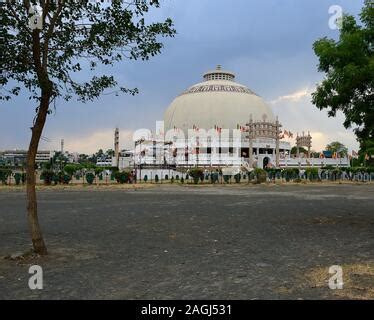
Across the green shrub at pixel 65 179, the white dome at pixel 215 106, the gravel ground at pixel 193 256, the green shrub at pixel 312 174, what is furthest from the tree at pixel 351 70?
the white dome at pixel 215 106

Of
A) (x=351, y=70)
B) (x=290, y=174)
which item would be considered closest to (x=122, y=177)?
(x=290, y=174)

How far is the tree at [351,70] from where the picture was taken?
1236 cm

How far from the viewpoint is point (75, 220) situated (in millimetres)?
15352

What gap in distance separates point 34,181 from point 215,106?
290 ft

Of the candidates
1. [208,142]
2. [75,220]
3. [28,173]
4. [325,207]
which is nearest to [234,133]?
[208,142]

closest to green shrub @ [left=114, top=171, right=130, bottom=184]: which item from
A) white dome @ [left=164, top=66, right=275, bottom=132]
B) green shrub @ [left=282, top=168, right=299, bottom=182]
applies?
green shrub @ [left=282, top=168, right=299, bottom=182]

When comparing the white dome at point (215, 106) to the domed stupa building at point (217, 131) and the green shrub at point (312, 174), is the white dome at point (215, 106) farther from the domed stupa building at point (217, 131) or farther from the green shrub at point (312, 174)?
the green shrub at point (312, 174)

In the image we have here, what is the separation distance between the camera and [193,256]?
30.1ft

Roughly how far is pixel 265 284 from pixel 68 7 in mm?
7581

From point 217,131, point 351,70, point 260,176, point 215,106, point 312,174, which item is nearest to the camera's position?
point 351,70

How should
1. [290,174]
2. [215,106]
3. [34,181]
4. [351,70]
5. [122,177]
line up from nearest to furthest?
1. [34,181]
2. [351,70]
3. [122,177]
4. [290,174]
5. [215,106]

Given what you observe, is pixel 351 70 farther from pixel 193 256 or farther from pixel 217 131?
pixel 217 131

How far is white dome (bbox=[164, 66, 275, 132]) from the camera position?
95.0 meters

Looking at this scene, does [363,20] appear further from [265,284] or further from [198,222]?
[265,284]
